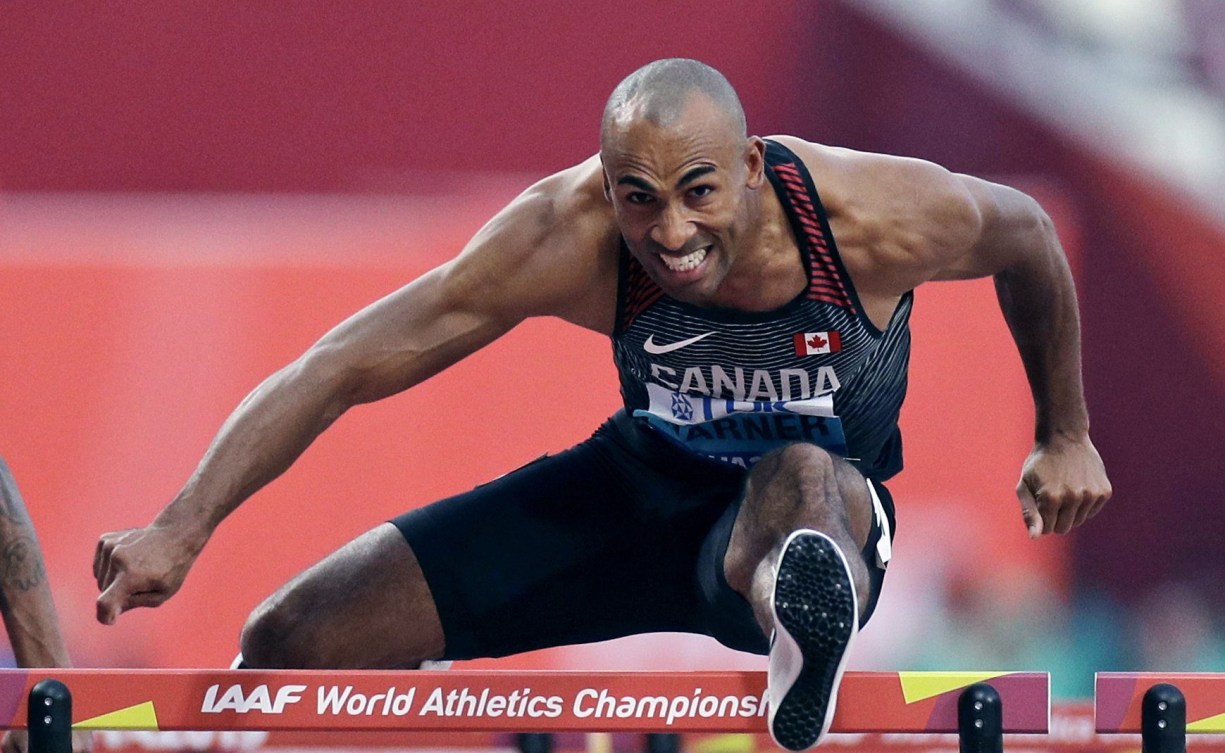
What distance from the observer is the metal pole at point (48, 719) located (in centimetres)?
235

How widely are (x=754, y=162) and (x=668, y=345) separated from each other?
0.37 m

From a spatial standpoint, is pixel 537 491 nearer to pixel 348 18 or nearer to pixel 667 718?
pixel 667 718

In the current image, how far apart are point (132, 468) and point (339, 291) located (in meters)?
0.78

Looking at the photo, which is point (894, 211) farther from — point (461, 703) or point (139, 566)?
point (139, 566)

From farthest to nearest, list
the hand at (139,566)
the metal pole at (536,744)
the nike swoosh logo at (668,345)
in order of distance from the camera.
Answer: the metal pole at (536,744)
the nike swoosh logo at (668,345)
the hand at (139,566)

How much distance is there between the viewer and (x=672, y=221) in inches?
101

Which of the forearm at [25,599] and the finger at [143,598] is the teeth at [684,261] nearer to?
the finger at [143,598]

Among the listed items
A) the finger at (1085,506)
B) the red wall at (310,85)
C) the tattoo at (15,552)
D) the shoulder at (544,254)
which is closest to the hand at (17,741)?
the tattoo at (15,552)

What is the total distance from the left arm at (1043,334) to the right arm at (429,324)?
0.63m

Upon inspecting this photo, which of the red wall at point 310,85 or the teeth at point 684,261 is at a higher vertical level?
the red wall at point 310,85

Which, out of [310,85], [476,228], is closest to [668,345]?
[476,228]

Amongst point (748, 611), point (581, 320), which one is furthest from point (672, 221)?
point (748, 611)

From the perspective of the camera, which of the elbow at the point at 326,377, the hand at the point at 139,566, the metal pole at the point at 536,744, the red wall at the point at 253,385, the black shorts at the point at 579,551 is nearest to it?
the hand at the point at 139,566

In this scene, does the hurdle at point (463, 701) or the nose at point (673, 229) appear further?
the nose at point (673, 229)
